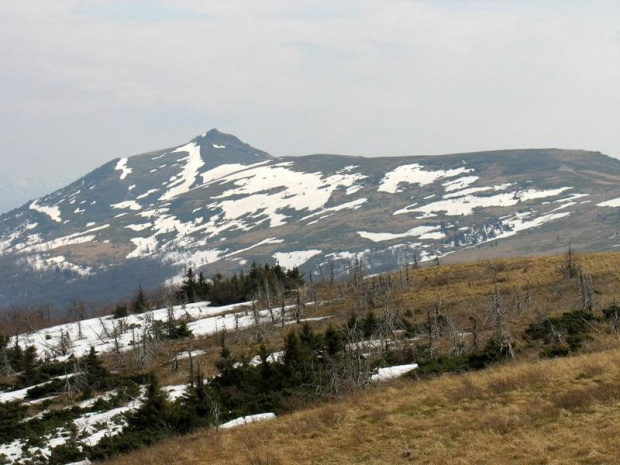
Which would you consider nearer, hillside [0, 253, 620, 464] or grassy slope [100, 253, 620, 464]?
grassy slope [100, 253, 620, 464]

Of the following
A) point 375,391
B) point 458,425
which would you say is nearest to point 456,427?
point 458,425

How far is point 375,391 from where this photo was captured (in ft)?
93.1

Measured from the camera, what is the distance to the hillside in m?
19.6

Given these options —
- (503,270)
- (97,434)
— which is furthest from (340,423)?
(503,270)

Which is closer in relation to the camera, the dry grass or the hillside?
the dry grass

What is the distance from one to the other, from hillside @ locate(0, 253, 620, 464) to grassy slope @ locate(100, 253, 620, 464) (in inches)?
3.1

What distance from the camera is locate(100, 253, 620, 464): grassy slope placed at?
57.3 feet

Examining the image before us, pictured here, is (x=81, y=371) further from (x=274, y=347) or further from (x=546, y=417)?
(x=546, y=417)

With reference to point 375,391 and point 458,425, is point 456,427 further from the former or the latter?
point 375,391

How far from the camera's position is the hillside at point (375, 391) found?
64.3 ft

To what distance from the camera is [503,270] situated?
85.6 metres

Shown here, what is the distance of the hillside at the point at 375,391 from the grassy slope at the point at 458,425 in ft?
0.25

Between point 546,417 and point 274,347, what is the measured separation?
4818 centimetres

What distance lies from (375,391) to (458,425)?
8407 millimetres
